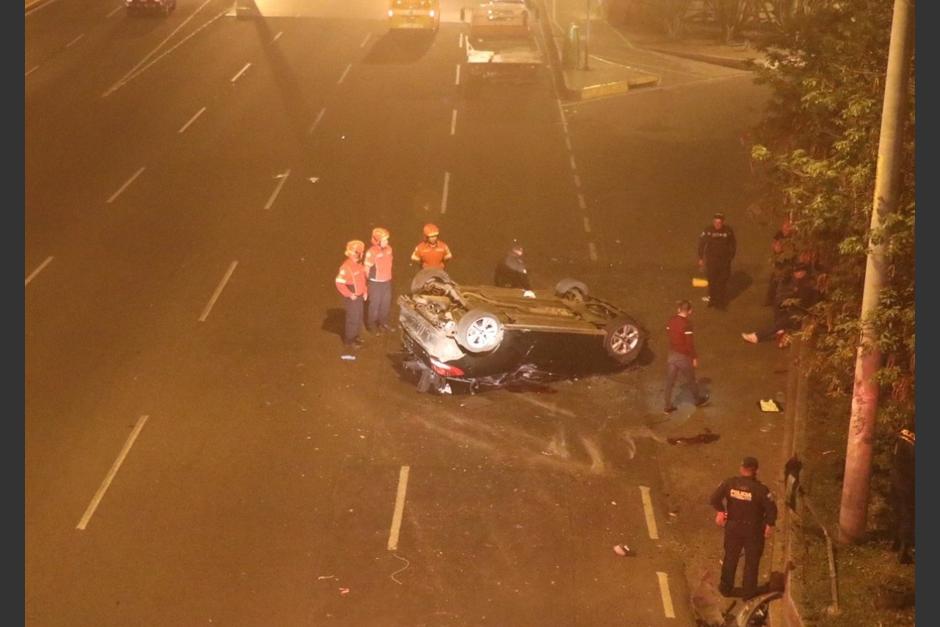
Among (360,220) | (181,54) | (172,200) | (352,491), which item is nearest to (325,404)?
(352,491)

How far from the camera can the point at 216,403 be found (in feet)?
56.3

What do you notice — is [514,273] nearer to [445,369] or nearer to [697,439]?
[445,369]

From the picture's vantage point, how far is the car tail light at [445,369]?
1714 centimetres

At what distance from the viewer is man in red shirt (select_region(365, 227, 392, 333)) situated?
61.5ft

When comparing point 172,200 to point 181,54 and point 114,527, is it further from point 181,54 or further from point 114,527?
point 181,54

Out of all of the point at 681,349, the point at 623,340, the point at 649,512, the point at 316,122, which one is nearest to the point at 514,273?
the point at 623,340

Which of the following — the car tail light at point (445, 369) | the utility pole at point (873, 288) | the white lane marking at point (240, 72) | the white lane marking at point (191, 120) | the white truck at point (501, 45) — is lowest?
the white lane marking at point (240, 72)

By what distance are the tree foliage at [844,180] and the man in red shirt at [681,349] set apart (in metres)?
1.61

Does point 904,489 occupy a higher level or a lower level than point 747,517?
higher

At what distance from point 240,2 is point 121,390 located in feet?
113

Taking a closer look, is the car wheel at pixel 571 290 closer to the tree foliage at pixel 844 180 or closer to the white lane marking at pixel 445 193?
the tree foliage at pixel 844 180

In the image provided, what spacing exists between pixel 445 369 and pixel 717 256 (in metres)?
5.89

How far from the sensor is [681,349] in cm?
1673

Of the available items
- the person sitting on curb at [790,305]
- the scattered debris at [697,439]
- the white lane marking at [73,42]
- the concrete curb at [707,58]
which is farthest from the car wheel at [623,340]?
the white lane marking at [73,42]
